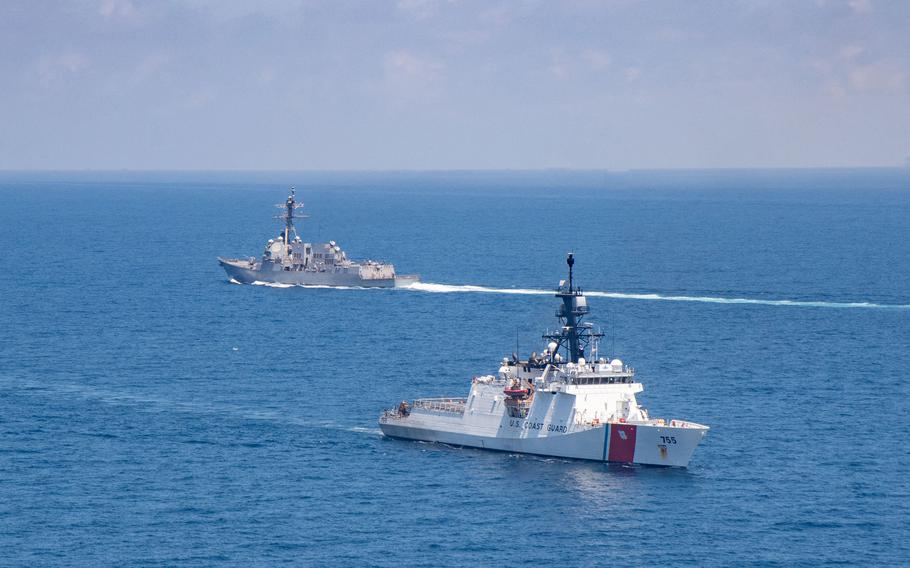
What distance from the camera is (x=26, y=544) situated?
70062 mm

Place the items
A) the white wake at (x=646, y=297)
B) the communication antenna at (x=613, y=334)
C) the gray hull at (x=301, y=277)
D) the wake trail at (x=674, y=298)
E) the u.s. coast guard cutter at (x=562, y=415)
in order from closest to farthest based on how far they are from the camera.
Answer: the u.s. coast guard cutter at (x=562, y=415) < the communication antenna at (x=613, y=334) < the wake trail at (x=674, y=298) < the white wake at (x=646, y=297) < the gray hull at (x=301, y=277)

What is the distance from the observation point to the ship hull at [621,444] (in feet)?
269

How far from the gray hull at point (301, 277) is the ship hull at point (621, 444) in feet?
307

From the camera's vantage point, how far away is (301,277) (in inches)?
7288

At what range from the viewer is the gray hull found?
180750 millimetres

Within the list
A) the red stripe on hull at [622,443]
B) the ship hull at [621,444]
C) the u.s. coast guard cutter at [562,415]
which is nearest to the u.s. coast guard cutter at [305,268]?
the u.s. coast guard cutter at [562,415]

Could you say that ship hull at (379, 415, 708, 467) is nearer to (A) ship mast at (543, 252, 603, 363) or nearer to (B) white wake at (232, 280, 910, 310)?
(A) ship mast at (543, 252, 603, 363)

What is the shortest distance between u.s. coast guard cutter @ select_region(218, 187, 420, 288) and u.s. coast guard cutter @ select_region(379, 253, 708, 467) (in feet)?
292

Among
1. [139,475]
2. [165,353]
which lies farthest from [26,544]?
[165,353]

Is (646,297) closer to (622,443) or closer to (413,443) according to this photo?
(413,443)

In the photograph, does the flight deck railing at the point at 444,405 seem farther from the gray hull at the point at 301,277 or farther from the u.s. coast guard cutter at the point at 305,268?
the u.s. coast guard cutter at the point at 305,268

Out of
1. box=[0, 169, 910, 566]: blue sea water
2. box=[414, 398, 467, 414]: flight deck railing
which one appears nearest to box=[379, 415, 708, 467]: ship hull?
box=[0, 169, 910, 566]: blue sea water

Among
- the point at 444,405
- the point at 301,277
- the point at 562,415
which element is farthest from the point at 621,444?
the point at 301,277

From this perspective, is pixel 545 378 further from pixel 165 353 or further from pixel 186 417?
pixel 165 353
